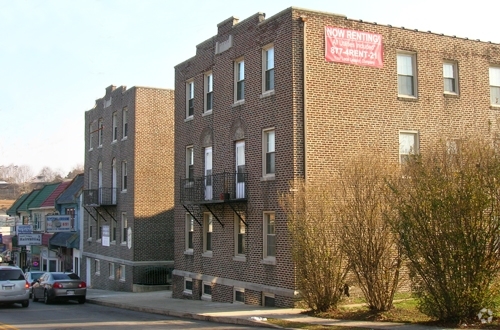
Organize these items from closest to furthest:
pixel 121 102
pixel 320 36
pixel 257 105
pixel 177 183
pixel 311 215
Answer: pixel 311 215, pixel 320 36, pixel 257 105, pixel 177 183, pixel 121 102

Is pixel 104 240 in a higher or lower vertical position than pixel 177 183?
lower

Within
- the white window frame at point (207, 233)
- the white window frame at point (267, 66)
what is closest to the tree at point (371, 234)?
the white window frame at point (267, 66)

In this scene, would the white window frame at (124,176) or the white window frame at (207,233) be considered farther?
the white window frame at (124,176)

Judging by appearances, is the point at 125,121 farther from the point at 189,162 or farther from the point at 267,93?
the point at 267,93

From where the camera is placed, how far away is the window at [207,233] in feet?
85.3

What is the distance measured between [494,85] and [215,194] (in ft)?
38.5

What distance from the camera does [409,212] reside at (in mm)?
14859

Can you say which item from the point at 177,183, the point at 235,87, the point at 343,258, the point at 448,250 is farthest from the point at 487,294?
the point at 177,183

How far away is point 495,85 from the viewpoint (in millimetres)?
25031

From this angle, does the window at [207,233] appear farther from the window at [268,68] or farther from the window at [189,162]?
the window at [268,68]

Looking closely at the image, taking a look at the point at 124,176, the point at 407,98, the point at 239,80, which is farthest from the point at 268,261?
the point at 124,176

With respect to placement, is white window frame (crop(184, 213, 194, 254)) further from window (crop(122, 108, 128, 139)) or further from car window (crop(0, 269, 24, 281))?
window (crop(122, 108, 128, 139))

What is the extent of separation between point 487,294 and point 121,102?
88.2ft

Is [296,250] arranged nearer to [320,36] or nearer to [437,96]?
[320,36]
